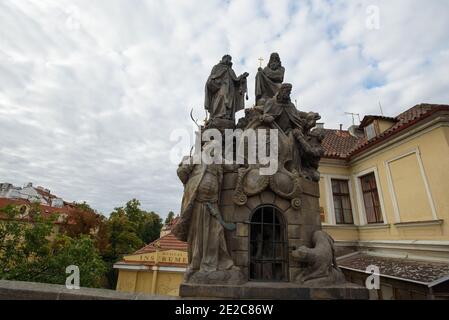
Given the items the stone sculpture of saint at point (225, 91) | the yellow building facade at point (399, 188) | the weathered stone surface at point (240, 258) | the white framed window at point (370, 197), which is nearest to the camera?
the weathered stone surface at point (240, 258)

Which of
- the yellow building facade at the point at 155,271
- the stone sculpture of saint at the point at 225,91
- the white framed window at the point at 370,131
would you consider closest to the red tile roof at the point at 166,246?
the yellow building facade at the point at 155,271

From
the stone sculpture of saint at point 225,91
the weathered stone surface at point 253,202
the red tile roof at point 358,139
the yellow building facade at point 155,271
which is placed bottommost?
the yellow building facade at point 155,271

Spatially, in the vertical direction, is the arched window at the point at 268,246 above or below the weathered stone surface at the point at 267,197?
below

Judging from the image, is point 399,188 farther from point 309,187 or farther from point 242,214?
point 242,214

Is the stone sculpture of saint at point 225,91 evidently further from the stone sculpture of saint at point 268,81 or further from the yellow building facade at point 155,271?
the yellow building facade at point 155,271

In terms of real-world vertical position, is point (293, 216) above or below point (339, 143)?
below

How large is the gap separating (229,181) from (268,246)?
1201 millimetres

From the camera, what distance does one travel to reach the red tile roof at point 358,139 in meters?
11.1

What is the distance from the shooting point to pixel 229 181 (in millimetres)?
4293

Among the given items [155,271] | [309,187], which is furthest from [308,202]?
[155,271]

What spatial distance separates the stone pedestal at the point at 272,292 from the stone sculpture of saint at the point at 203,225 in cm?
16

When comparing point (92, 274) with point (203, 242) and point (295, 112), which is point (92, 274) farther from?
point (295, 112)

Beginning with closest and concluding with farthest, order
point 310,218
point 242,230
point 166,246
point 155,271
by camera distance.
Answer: point 242,230
point 310,218
point 155,271
point 166,246
